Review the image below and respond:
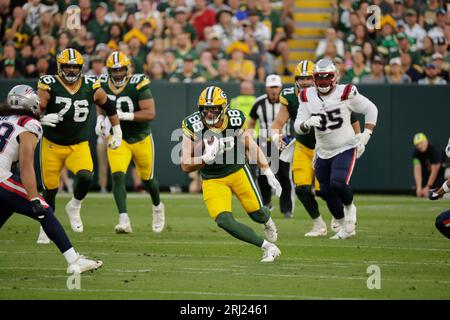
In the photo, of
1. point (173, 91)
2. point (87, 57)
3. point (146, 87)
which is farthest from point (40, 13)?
point (146, 87)

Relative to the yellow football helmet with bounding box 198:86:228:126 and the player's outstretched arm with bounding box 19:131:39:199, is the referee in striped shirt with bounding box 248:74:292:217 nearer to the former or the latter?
the yellow football helmet with bounding box 198:86:228:126

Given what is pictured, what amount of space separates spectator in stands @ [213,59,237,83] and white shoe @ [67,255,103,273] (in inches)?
381

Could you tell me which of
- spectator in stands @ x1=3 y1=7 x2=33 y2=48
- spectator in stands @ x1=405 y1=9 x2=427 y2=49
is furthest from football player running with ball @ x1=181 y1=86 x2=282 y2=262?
spectator in stands @ x1=3 y1=7 x2=33 y2=48

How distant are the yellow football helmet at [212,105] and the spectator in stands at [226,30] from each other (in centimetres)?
956

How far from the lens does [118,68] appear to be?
11734 mm

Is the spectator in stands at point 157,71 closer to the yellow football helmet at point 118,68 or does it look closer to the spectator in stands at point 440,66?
the spectator in stands at point 440,66

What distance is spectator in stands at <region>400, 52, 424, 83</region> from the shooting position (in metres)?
17.9

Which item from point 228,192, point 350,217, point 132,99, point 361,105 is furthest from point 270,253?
point 132,99

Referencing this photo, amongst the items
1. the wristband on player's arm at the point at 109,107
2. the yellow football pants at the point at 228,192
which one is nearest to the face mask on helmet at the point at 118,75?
the wristband on player's arm at the point at 109,107

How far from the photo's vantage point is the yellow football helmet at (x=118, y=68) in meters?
11.7

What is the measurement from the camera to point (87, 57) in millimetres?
17812

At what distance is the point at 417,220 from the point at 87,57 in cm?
727

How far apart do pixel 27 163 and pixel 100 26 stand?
429 inches

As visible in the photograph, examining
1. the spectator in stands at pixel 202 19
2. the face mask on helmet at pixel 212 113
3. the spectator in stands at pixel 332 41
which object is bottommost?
the spectator in stands at pixel 332 41
